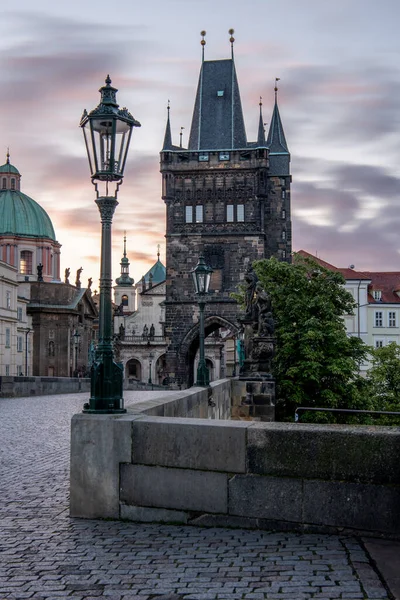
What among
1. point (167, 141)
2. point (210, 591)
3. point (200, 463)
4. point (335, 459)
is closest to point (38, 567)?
point (210, 591)

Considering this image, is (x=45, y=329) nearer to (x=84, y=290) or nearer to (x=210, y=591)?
(x=84, y=290)

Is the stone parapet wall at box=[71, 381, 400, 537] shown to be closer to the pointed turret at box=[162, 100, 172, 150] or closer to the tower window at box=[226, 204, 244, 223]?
the tower window at box=[226, 204, 244, 223]

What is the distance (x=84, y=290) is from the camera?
273 feet

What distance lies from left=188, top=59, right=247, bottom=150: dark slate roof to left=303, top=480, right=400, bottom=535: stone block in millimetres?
59450

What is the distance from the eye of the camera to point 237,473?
6.57m

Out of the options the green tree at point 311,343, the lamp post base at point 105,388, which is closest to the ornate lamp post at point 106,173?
the lamp post base at point 105,388

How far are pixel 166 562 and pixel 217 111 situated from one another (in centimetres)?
6336

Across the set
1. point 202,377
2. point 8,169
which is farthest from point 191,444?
point 8,169

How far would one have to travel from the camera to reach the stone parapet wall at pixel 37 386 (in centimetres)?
3670

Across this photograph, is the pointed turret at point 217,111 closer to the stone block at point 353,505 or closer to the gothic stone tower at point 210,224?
the gothic stone tower at point 210,224

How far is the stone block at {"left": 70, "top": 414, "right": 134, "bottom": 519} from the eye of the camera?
22.9 feet

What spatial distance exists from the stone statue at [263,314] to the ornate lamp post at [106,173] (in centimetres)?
1347

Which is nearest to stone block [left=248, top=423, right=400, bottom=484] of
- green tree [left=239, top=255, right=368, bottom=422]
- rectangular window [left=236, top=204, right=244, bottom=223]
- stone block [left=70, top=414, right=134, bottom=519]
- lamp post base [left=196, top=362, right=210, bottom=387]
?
stone block [left=70, top=414, right=134, bottom=519]

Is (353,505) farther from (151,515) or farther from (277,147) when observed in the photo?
(277,147)
